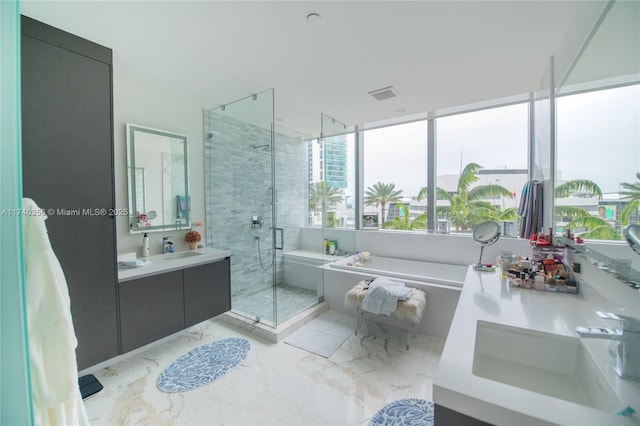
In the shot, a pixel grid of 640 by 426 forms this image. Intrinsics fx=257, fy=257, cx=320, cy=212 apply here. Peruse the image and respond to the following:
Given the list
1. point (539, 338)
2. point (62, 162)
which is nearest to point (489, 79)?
point (539, 338)

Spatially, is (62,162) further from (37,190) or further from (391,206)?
(391,206)

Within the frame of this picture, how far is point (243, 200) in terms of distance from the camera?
11.3 ft

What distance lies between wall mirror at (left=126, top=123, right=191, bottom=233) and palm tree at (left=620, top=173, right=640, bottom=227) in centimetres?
339

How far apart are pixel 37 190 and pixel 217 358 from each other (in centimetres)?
183

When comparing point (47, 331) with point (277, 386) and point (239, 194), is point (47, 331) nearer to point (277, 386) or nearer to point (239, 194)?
point (277, 386)

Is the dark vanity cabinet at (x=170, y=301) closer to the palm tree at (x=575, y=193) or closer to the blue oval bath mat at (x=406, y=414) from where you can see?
the blue oval bath mat at (x=406, y=414)

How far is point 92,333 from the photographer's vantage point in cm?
188

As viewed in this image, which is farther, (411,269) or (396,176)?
(396,176)

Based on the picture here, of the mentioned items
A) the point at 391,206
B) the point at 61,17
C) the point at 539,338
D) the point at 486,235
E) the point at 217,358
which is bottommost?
the point at 217,358

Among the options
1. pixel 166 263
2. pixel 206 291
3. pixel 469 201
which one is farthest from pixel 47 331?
pixel 469 201

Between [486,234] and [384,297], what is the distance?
107cm

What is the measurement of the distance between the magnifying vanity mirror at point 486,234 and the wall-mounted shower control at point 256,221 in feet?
8.05

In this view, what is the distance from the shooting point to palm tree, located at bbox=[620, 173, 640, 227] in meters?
0.92

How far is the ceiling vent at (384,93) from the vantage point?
2.75 m
